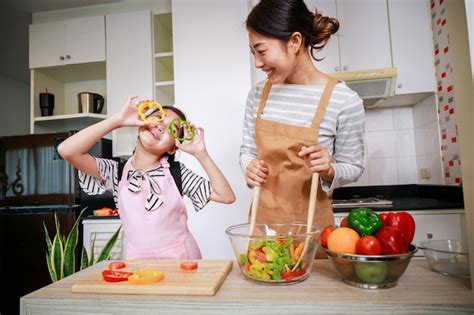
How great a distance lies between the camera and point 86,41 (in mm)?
2592

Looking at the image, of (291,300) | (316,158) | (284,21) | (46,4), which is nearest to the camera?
(291,300)

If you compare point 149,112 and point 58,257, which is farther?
point 58,257

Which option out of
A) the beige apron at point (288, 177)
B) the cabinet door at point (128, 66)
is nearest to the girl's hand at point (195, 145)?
the beige apron at point (288, 177)

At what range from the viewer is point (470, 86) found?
547mm

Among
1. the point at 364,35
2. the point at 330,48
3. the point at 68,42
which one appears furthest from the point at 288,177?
the point at 68,42

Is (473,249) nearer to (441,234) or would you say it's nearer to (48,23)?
(441,234)

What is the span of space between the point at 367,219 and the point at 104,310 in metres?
0.53

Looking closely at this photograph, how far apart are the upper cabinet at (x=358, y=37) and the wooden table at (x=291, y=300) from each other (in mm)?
1769

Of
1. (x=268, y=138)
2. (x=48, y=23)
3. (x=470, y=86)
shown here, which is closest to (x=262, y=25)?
(x=268, y=138)

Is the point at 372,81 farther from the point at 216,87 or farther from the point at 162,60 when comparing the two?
the point at 162,60

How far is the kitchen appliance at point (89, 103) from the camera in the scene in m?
2.55

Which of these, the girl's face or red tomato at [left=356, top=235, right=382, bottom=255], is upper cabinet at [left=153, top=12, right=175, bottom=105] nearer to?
the girl's face

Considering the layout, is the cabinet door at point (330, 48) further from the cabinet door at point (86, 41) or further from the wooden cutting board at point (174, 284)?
the wooden cutting board at point (174, 284)

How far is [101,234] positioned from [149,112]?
1539 mm
